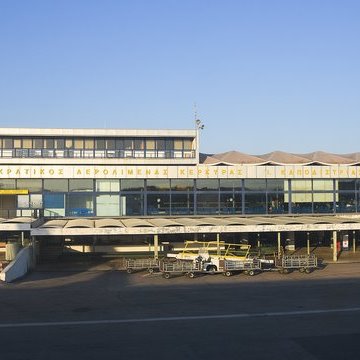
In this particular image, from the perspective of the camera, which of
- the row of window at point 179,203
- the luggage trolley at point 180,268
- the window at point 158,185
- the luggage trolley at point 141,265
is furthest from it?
the window at point 158,185

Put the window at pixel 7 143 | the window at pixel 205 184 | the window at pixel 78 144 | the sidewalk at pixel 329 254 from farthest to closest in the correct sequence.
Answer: the window at pixel 78 144, the window at pixel 7 143, the window at pixel 205 184, the sidewalk at pixel 329 254

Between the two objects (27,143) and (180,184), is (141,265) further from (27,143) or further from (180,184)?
(27,143)

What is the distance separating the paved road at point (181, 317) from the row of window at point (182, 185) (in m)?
12.1

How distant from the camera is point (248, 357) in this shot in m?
14.0

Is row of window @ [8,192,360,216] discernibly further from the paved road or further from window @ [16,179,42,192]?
the paved road

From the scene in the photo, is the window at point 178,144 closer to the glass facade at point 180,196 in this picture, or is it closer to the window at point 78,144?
the glass facade at point 180,196

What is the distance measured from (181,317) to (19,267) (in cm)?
1404

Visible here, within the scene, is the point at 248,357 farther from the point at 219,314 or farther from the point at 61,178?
the point at 61,178

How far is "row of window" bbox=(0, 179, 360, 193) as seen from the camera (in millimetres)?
41375

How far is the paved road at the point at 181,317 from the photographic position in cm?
1477

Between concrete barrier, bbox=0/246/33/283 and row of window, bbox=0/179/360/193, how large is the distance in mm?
9100

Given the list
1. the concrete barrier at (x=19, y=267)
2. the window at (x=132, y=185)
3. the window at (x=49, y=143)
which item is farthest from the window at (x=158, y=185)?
the concrete barrier at (x=19, y=267)

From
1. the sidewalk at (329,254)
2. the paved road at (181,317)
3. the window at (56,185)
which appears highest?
the window at (56,185)

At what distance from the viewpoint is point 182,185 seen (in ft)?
140
